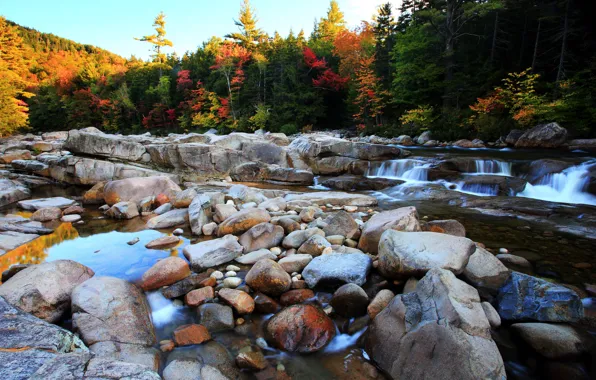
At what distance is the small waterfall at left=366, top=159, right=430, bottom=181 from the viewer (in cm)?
1004

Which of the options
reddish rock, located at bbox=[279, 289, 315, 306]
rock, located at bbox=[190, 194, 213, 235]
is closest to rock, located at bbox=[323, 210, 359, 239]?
reddish rock, located at bbox=[279, 289, 315, 306]

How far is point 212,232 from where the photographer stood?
5512 millimetres

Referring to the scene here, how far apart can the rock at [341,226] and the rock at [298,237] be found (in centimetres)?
24

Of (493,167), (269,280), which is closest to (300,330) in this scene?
(269,280)

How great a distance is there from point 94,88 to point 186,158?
39.7 metres

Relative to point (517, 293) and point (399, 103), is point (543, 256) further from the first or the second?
point (399, 103)

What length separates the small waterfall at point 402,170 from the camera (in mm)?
10041

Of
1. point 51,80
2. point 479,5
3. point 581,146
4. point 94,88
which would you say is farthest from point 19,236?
point 51,80

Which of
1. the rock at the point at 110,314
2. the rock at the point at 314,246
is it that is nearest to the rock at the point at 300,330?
the rock at the point at 110,314

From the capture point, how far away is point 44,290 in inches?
119

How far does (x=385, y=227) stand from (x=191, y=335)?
2.80m

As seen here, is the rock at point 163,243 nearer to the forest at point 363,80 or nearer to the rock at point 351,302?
the rock at point 351,302

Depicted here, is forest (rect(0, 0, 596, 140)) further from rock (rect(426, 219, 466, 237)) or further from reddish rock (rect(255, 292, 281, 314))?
reddish rock (rect(255, 292, 281, 314))

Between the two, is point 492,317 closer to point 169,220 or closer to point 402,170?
point 169,220
